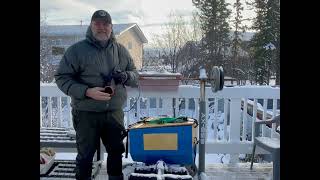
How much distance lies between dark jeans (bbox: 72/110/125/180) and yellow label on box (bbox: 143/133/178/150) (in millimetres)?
352

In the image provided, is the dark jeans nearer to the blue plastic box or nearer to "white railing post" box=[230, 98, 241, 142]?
the blue plastic box

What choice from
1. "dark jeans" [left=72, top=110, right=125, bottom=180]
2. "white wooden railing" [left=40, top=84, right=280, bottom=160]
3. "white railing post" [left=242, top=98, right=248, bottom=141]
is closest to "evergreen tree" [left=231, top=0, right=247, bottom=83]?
"white wooden railing" [left=40, top=84, right=280, bottom=160]

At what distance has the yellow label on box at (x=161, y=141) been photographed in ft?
9.85

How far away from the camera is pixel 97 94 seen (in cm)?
249

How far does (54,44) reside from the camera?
5.63m

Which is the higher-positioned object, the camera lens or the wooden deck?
the camera lens

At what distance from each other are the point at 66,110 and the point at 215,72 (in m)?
1.92

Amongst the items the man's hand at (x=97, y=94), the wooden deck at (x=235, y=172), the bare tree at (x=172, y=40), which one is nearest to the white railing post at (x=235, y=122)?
the wooden deck at (x=235, y=172)

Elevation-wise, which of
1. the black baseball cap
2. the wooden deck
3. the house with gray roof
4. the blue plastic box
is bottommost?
the wooden deck

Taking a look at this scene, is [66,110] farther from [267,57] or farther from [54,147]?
[267,57]

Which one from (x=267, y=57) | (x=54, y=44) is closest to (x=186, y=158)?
(x=54, y=44)

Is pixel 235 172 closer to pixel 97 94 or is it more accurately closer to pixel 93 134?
pixel 93 134

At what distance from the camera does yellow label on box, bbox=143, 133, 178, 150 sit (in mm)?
3002

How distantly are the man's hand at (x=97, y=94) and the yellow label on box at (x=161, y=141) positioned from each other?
2.19 feet
